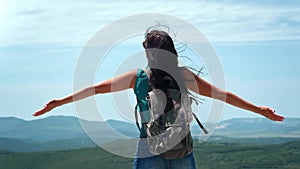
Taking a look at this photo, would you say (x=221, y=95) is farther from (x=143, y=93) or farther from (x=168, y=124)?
(x=143, y=93)

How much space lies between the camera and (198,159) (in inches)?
4961

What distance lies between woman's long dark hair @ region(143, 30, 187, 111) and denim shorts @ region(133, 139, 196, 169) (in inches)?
17.9

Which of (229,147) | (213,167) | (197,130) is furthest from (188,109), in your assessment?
(229,147)

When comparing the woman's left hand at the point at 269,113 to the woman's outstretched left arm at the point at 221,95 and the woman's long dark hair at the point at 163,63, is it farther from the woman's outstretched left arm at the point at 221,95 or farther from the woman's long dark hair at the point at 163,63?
the woman's long dark hair at the point at 163,63

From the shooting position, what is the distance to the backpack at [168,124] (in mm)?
5027

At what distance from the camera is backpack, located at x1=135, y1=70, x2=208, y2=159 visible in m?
5.03

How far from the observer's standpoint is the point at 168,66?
5082 millimetres

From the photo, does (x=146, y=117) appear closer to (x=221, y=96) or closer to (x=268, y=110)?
(x=221, y=96)

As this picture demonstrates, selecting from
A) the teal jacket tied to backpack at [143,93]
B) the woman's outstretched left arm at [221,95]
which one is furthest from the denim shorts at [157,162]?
the woman's outstretched left arm at [221,95]

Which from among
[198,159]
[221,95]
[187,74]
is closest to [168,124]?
[187,74]

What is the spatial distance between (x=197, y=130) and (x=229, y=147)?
5540 inches

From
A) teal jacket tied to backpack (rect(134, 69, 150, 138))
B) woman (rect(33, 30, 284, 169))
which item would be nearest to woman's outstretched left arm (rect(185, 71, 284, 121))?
woman (rect(33, 30, 284, 169))

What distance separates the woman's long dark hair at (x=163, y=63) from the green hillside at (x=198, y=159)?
4345 inches

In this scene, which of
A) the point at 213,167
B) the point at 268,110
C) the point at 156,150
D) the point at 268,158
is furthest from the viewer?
the point at 268,158
